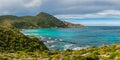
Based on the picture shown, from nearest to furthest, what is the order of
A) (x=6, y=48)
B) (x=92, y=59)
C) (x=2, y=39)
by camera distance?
1. (x=92, y=59)
2. (x=6, y=48)
3. (x=2, y=39)

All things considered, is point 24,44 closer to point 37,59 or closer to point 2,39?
point 2,39

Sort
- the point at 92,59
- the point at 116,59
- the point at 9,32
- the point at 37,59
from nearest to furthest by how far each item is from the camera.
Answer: the point at 116,59, the point at 92,59, the point at 37,59, the point at 9,32

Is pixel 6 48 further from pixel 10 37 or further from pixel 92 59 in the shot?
pixel 92 59

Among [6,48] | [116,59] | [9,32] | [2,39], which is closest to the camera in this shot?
[116,59]

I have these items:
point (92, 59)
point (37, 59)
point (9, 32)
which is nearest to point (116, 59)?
point (92, 59)

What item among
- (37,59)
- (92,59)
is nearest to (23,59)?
(37,59)

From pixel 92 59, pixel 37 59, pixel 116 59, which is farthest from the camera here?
pixel 37 59

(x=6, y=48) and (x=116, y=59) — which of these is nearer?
(x=116, y=59)

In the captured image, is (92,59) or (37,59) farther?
(37,59)
